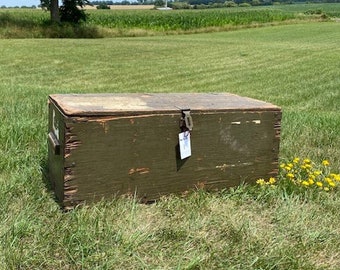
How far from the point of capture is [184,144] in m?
2.80

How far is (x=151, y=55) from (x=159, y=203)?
47.1 ft

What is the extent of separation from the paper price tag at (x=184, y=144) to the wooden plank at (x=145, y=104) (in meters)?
0.15

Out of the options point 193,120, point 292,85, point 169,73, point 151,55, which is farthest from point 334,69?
point 193,120

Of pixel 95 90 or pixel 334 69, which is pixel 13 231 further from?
pixel 334 69

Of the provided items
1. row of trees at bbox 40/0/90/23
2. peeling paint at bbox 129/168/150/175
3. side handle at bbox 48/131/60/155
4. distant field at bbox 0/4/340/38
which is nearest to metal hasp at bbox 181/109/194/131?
peeling paint at bbox 129/168/150/175

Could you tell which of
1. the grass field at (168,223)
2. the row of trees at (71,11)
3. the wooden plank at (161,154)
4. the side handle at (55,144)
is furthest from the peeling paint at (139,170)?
the row of trees at (71,11)

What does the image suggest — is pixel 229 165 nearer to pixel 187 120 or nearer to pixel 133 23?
pixel 187 120

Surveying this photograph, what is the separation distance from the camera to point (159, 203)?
9.09 feet

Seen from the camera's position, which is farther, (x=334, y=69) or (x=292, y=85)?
(x=334, y=69)

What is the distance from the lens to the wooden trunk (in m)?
2.56

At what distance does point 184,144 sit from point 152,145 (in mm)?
189

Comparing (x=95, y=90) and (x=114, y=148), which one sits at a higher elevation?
(x=114, y=148)

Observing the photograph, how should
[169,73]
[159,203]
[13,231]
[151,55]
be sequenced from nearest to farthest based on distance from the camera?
[13,231] < [159,203] < [169,73] < [151,55]

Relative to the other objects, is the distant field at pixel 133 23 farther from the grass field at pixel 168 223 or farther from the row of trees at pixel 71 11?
the grass field at pixel 168 223
